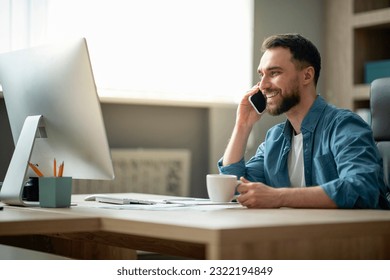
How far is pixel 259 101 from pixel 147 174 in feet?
4.14

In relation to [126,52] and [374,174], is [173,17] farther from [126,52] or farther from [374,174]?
[374,174]

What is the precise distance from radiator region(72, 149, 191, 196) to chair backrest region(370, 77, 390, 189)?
4.94ft

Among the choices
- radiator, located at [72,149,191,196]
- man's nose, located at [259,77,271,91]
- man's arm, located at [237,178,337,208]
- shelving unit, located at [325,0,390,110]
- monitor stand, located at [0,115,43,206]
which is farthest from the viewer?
shelving unit, located at [325,0,390,110]

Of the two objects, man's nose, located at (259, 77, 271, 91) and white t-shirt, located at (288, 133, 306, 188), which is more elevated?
man's nose, located at (259, 77, 271, 91)

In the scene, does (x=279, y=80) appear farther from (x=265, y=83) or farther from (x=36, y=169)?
(x=36, y=169)

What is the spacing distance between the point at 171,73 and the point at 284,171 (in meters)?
1.50

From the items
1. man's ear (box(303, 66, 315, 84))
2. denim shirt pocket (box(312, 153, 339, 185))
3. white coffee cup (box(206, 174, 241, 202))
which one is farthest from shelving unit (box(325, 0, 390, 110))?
white coffee cup (box(206, 174, 241, 202))

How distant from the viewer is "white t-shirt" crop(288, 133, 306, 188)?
2.04 m

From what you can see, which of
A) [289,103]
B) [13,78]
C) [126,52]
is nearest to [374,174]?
[289,103]

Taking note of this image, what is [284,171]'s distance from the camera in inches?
81.8

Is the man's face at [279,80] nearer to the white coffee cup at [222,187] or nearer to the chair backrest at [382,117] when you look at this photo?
the chair backrest at [382,117]

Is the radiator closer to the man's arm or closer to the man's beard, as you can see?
the man's beard

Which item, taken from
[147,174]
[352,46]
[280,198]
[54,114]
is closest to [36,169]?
[54,114]

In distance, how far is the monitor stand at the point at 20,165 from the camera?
175 centimetres
